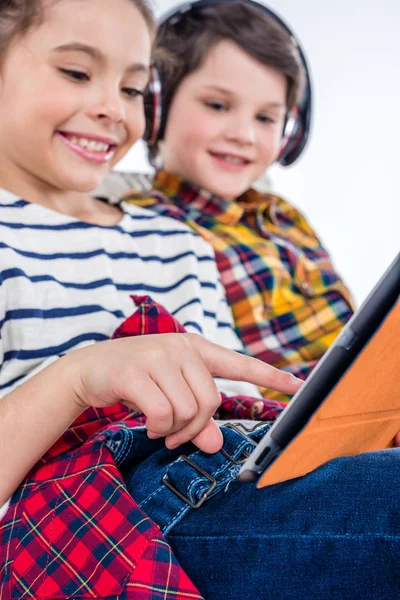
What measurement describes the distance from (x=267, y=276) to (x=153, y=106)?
360 millimetres

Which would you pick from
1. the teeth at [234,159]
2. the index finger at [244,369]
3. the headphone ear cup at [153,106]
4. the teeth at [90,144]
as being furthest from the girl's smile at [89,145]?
the index finger at [244,369]

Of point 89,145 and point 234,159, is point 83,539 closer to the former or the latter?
point 89,145

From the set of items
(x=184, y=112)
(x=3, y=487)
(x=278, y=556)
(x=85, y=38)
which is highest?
(x=85, y=38)

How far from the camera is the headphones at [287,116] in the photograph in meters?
1.32

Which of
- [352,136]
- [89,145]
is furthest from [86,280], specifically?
[352,136]

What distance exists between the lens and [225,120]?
53.9 inches

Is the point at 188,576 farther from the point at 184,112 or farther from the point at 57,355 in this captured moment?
the point at 184,112

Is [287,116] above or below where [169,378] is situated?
above

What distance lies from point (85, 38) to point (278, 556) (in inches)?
27.5

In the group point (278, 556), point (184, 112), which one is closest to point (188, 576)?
point (278, 556)

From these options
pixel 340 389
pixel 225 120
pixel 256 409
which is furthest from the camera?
pixel 225 120

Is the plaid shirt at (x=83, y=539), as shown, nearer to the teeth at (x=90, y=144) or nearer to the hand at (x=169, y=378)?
the hand at (x=169, y=378)

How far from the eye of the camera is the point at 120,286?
40.3 inches

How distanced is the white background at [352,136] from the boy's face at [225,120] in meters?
1.63
